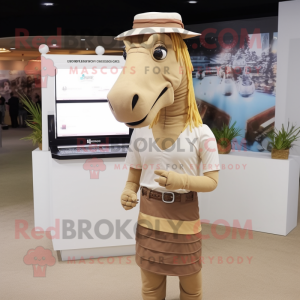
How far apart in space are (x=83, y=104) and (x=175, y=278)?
148 centimetres

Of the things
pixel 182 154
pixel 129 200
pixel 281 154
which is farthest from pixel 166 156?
pixel 281 154

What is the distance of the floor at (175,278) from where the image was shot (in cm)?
275

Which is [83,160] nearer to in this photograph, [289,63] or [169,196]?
[169,196]

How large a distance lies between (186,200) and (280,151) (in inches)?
85.0

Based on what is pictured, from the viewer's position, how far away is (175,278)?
9.73ft

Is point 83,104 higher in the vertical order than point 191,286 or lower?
higher

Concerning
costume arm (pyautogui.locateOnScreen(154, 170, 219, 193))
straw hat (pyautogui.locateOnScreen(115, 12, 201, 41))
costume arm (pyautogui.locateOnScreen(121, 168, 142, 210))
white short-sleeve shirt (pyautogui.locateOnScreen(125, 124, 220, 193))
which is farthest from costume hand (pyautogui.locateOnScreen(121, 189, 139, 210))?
straw hat (pyautogui.locateOnScreen(115, 12, 201, 41))

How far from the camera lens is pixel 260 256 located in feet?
11.1

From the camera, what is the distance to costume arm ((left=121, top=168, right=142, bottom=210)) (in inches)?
79.3

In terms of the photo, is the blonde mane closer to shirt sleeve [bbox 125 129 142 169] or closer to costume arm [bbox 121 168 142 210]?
shirt sleeve [bbox 125 129 142 169]

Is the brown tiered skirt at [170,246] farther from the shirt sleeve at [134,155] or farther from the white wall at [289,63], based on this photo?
the white wall at [289,63]

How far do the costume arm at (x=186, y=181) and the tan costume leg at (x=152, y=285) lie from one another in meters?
0.52

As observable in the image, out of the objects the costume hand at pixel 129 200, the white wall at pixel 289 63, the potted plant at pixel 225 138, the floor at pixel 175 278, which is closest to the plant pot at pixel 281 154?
the potted plant at pixel 225 138

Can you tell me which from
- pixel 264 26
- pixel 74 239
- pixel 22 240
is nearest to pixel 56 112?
pixel 74 239
